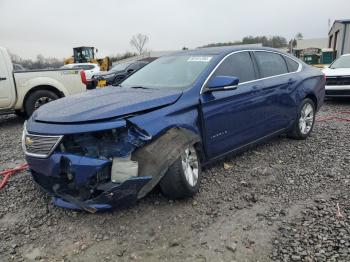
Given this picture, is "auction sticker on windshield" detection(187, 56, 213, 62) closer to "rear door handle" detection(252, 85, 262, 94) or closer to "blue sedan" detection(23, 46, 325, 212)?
"blue sedan" detection(23, 46, 325, 212)

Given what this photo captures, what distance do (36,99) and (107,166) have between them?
6333mm

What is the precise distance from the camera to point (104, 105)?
139 inches

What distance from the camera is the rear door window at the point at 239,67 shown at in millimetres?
4453

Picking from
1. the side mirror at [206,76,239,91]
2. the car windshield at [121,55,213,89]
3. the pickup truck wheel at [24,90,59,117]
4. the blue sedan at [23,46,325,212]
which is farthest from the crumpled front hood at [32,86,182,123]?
the pickup truck wheel at [24,90,59,117]

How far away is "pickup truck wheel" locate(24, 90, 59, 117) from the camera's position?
8.60 metres

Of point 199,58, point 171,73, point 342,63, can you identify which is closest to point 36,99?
point 171,73

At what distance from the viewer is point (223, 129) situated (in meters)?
4.23

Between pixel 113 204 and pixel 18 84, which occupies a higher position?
pixel 18 84

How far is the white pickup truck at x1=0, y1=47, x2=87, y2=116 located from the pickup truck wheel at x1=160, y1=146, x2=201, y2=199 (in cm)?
610

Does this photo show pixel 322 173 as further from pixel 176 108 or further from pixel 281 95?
pixel 176 108

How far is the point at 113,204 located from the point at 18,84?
646cm

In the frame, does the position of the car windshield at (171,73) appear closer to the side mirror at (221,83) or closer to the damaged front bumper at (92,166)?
the side mirror at (221,83)

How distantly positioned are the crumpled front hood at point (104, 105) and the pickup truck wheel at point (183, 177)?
604mm

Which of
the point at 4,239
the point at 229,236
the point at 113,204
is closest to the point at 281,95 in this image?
the point at 229,236
